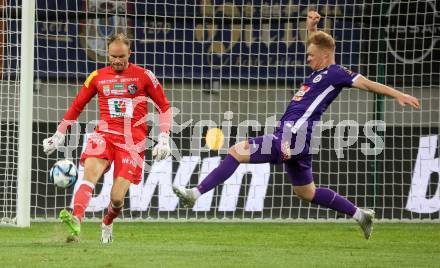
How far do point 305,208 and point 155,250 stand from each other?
6.37 m

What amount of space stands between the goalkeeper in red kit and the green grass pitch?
0.67 meters

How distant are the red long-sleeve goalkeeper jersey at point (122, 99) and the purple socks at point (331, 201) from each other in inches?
61.1

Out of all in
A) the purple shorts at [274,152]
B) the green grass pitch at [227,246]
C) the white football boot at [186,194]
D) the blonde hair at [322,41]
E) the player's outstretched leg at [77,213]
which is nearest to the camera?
the green grass pitch at [227,246]

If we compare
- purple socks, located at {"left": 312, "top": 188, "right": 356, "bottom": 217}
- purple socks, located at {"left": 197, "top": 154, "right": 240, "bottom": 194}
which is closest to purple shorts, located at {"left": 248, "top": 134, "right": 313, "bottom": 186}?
purple socks, located at {"left": 197, "top": 154, "right": 240, "bottom": 194}

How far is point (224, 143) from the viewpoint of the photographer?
1480 cm

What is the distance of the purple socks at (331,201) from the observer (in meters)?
10.1

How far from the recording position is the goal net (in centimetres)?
1467

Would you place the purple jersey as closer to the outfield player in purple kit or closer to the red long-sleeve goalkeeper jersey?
the outfield player in purple kit

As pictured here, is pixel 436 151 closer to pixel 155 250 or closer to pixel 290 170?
pixel 290 170

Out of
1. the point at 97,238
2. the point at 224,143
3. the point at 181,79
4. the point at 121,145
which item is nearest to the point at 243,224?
the point at 224,143

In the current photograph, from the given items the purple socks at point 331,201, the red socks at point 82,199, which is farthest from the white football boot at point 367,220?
the red socks at point 82,199

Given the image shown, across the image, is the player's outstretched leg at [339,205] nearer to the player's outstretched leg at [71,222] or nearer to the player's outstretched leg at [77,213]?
the player's outstretched leg at [77,213]

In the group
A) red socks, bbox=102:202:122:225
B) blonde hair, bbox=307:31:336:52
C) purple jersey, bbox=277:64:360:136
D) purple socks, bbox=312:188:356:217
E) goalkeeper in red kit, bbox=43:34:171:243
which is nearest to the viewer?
purple jersey, bbox=277:64:360:136

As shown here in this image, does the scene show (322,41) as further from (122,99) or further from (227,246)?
(227,246)
